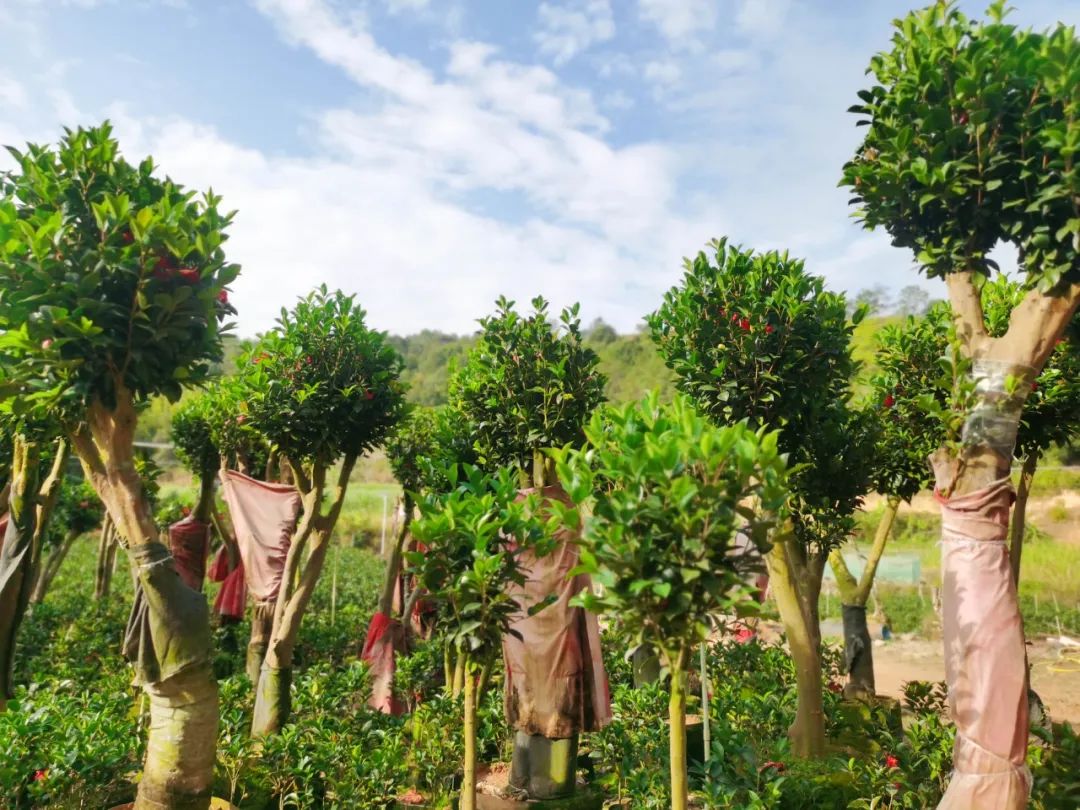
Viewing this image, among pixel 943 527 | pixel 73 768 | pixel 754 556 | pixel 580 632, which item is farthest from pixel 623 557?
pixel 73 768

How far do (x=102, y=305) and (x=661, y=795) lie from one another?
4.21 meters

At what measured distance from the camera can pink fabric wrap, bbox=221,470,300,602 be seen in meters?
6.67

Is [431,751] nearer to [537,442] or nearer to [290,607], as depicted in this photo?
[290,607]

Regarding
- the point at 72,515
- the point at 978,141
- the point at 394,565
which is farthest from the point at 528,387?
the point at 72,515

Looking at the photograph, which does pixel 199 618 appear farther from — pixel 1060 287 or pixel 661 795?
pixel 1060 287

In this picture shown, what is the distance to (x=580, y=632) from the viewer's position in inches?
206

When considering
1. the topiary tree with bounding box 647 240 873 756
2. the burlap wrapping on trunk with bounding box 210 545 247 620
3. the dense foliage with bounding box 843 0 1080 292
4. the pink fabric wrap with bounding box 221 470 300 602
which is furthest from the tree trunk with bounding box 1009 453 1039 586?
the burlap wrapping on trunk with bounding box 210 545 247 620

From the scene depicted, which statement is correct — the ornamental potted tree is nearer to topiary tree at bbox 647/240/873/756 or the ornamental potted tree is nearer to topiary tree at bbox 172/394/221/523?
topiary tree at bbox 647/240/873/756

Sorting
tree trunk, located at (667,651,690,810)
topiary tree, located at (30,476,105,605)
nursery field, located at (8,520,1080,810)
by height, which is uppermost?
topiary tree, located at (30,476,105,605)

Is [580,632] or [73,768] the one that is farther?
[580,632]

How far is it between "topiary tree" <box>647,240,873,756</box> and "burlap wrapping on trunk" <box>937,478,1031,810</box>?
1487mm

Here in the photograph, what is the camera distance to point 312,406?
5.78 m

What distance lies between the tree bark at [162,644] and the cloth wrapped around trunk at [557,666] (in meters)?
2.08

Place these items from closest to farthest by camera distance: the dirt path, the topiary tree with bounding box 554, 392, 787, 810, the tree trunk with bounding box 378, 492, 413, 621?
the topiary tree with bounding box 554, 392, 787, 810
the tree trunk with bounding box 378, 492, 413, 621
the dirt path
